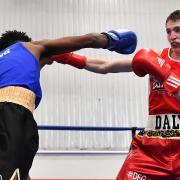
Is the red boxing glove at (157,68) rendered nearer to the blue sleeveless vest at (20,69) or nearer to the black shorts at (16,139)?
the blue sleeveless vest at (20,69)

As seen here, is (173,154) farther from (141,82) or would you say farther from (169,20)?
(141,82)

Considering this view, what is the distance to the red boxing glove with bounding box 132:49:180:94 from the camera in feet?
6.15

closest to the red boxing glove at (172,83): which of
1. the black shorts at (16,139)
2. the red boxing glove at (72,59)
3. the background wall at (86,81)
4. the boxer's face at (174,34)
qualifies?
the boxer's face at (174,34)

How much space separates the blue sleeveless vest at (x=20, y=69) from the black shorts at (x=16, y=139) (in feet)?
0.34

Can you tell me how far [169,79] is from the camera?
6.20 feet

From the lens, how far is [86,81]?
4219 mm

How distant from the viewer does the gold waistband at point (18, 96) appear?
143 cm

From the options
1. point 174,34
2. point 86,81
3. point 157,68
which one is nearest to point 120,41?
point 157,68

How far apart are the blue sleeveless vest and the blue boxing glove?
439 millimetres

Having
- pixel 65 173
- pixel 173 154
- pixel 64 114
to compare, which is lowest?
pixel 65 173

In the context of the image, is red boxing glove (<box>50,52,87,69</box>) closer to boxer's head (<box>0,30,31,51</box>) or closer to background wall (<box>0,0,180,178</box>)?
boxer's head (<box>0,30,31,51</box>)

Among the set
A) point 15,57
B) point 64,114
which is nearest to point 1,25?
point 64,114

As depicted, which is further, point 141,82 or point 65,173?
point 141,82

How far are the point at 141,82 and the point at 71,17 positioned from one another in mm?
1038
